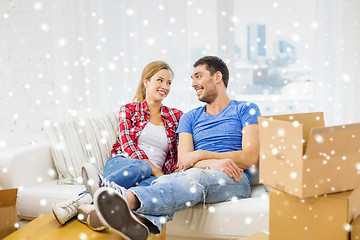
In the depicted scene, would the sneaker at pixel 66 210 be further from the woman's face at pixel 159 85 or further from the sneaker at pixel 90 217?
the woman's face at pixel 159 85

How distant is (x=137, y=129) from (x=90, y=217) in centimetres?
73

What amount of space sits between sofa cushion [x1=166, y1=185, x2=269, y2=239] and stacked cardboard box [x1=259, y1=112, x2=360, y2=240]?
27 centimetres

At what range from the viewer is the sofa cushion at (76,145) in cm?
190

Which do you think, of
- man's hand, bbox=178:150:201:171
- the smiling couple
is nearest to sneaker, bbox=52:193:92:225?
the smiling couple

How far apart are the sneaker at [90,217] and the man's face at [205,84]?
0.87 m

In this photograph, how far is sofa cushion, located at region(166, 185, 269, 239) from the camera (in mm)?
1442

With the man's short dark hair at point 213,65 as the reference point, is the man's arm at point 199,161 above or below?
below

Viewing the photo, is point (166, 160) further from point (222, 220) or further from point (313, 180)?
point (313, 180)

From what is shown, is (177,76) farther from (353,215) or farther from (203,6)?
(353,215)

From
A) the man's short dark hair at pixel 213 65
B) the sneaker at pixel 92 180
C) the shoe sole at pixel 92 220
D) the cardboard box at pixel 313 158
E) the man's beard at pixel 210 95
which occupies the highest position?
the man's short dark hair at pixel 213 65

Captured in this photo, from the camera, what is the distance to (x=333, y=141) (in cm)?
106

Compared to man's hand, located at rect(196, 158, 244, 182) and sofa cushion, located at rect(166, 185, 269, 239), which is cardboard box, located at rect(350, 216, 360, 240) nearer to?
sofa cushion, located at rect(166, 185, 269, 239)

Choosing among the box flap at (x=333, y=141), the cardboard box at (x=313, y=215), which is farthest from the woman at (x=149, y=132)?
the box flap at (x=333, y=141)

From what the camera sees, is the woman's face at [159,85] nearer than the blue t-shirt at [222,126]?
No
